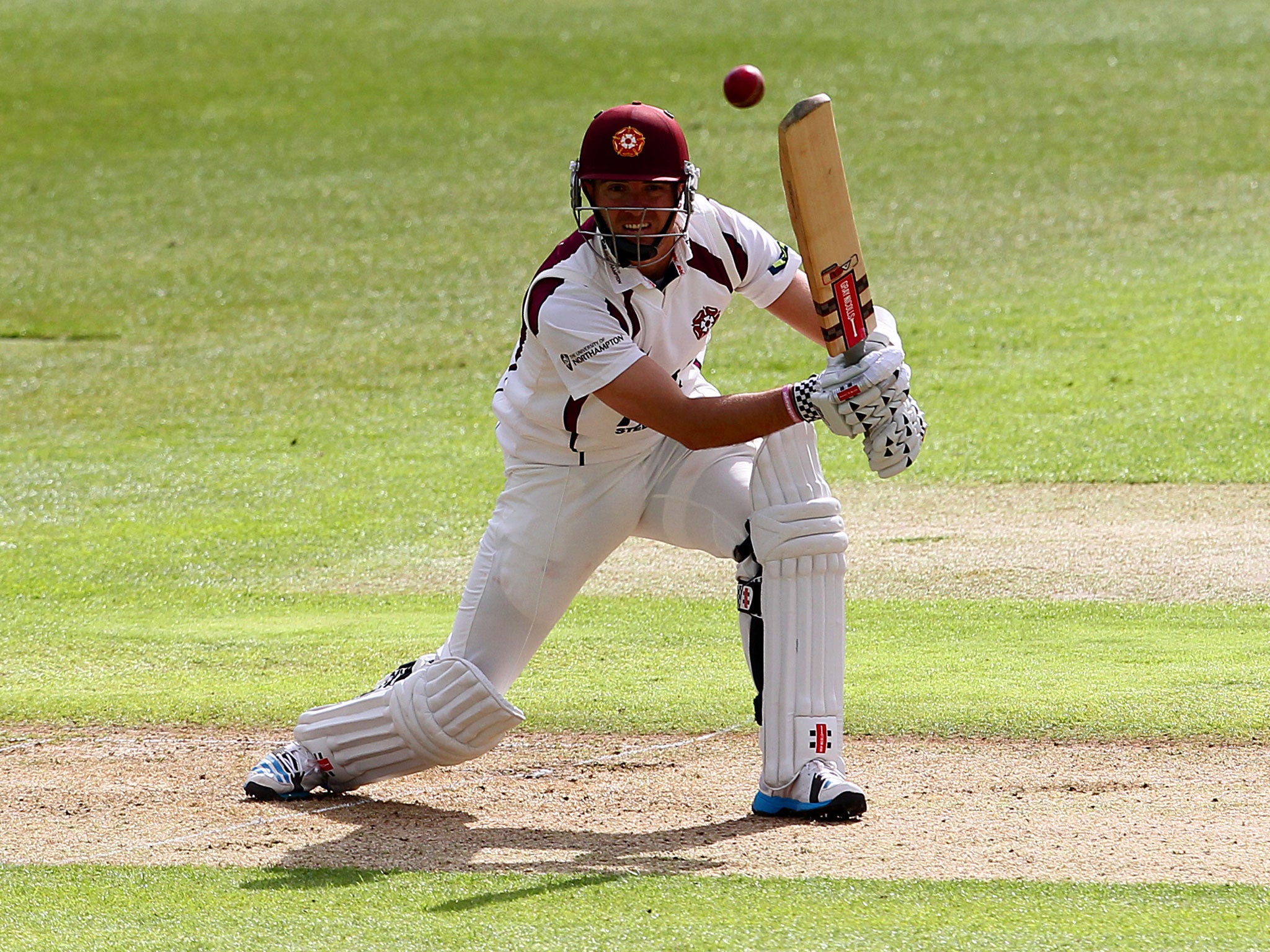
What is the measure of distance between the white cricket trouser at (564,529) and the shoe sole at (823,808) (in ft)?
2.41

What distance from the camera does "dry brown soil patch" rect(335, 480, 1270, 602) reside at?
735cm

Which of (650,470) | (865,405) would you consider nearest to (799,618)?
(865,405)

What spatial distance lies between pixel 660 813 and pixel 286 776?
1.12 metres

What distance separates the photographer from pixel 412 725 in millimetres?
4719

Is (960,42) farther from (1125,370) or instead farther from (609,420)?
(609,420)

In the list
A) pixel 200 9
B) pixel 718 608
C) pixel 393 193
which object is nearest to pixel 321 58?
pixel 200 9

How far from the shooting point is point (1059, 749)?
4949 mm

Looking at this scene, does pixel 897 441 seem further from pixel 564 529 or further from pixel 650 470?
pixel 564 529

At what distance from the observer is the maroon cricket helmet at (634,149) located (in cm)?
449

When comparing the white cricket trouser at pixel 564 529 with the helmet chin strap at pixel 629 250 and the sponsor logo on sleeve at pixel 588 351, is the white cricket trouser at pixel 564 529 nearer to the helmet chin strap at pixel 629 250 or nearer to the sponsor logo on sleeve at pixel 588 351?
the sponsor logo on sleeve at pixel 588 351

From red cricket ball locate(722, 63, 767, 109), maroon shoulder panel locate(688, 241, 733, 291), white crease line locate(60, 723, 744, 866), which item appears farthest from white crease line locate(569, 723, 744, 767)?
red cricket ball locate(722, 63, 767, 109)

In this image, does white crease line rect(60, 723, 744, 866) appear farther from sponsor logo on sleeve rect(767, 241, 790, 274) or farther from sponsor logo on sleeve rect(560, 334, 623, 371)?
sponsor logo on sleeve rect(767, 241, 790, 274)

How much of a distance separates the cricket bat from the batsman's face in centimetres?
36

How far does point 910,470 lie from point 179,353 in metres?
7.01
